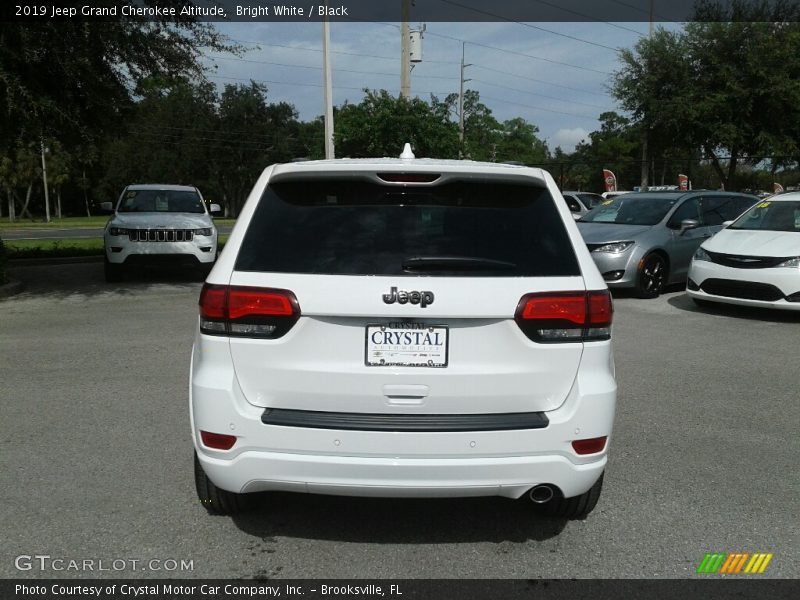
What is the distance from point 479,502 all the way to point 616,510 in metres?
0.70

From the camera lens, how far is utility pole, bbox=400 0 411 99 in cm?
2294

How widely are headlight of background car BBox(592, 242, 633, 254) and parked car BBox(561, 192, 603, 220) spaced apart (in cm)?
893

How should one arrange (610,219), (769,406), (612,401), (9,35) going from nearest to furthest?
(612,401), (769,406), (9,35), (610,219)

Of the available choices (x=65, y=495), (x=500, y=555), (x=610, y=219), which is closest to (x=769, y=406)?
(x=500, y=555)

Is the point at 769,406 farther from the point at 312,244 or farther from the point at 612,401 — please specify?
the point at 312,244

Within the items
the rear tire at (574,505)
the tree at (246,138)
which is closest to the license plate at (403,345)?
the rear tire at (574,505)

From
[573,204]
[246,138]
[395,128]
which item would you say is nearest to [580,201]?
[573,204]

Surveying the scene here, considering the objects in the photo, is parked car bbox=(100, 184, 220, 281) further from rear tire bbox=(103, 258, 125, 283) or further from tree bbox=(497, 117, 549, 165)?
tree bbox=(497, 117, 549, 165)

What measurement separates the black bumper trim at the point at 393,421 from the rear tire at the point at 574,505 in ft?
A: 2.29

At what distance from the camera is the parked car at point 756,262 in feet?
32.1

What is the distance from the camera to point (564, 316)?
3215mm

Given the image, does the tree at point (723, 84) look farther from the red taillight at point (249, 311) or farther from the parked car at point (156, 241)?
the red taillight at point (249, 311)

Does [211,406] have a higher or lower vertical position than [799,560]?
higher

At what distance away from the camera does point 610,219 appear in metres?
13.4
